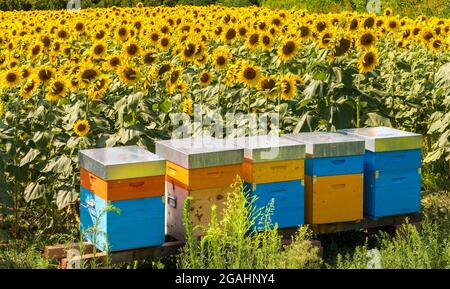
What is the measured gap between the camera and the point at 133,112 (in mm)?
7008

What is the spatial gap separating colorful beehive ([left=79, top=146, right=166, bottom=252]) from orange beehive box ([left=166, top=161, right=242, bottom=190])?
182 millimetres

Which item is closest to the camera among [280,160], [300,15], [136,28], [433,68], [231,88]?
[280,160]

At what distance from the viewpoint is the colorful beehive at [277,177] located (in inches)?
226

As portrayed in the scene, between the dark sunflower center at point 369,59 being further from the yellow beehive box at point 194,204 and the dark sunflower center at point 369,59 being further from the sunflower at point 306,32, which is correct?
the yellow beehive box at point 194,204

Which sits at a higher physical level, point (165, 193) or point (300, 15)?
point (300, 15)

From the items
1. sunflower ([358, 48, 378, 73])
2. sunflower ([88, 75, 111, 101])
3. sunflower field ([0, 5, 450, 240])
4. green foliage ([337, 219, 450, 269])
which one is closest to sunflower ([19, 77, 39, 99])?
sunflower field ([0, 5, 450, 240])

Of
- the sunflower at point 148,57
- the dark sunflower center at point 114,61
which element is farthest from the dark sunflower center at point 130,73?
the sunflower at point 148,57

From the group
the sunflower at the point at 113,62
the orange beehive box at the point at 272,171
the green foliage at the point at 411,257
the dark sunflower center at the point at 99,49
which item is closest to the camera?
the green foliage at the point at 411,257

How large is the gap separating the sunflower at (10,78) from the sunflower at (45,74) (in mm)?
345

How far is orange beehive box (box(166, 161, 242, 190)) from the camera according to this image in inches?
218

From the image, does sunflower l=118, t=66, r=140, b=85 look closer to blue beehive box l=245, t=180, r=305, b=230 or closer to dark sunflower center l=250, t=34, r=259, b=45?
dark sunflower center l=250, t=34, r=259, b=45
